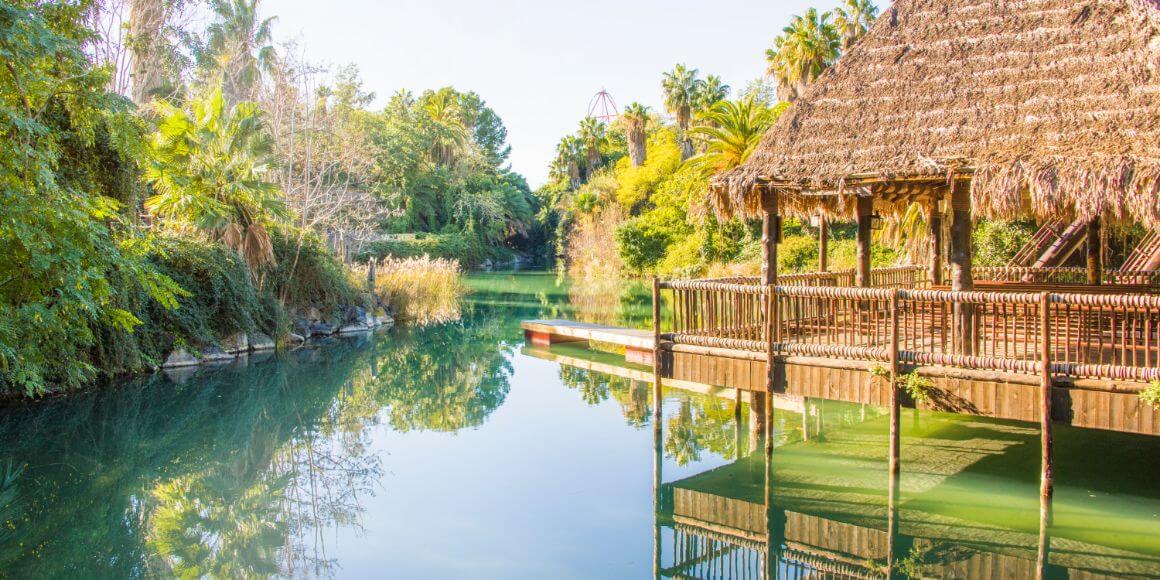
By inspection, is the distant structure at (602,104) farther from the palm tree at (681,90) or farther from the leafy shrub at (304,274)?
the leafy shrub at (304,274)

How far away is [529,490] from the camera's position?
976 cm

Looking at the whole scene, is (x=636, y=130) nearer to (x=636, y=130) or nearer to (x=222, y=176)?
(x=636, y=130)

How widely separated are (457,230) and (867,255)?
1613 inches

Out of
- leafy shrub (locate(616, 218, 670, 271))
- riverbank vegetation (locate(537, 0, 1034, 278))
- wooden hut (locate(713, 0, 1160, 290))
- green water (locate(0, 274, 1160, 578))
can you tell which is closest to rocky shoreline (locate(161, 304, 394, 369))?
green water (locate(0, 274, 1160, 578))

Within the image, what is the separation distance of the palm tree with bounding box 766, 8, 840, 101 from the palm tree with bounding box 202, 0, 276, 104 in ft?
62.2

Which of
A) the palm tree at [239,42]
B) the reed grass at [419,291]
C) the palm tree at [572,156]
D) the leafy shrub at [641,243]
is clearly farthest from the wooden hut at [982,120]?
the palm tree at [572,156]

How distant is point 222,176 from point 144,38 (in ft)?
29.3

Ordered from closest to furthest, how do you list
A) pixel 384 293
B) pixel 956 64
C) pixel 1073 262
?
pixel 956 64
pixel 1073 262
pixel 384 293

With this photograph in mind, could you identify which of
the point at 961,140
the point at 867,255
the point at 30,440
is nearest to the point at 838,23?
the point at 867,255

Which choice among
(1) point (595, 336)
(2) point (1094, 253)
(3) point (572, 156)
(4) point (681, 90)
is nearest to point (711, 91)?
(4) point (681, 90)

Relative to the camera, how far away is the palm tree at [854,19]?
2895 centimetres

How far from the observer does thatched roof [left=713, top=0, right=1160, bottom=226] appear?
8.23m

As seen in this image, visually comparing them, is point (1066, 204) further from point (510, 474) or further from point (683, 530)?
point (510, 474)

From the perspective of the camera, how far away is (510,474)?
34.4ft
